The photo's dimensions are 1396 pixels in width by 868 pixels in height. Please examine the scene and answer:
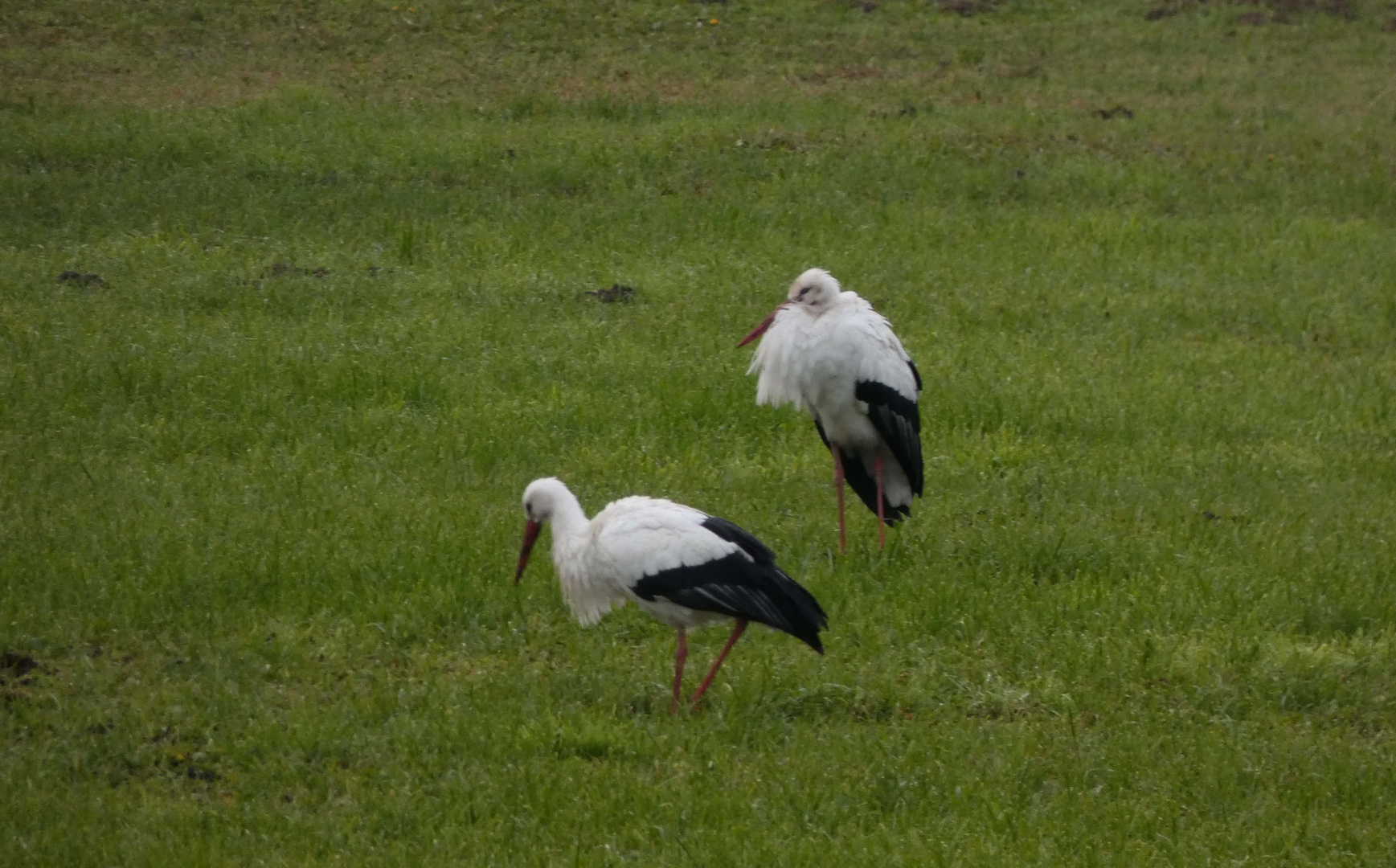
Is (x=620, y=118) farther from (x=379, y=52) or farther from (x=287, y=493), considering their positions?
(x=287, y=493)

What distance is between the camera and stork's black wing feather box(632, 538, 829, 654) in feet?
20.8

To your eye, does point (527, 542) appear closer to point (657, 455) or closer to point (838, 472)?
point (838, 472)

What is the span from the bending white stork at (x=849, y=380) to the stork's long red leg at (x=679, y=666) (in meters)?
2.00

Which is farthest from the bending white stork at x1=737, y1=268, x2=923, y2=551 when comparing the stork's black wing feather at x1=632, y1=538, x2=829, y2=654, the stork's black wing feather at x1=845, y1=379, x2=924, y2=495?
the stork's black wing feather at x1=632, y1=538, x2=829, y2=654

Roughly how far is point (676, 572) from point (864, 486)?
2742 millimetres

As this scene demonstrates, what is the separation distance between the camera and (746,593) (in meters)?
6.35

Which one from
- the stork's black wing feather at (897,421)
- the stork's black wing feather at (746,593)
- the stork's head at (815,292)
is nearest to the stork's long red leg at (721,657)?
the stork's black wing feather at (746,593)

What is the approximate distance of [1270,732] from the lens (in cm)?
645

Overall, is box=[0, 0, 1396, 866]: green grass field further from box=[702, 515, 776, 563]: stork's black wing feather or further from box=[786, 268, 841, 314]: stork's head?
box=[786, 268, 841, 314]: stork's head

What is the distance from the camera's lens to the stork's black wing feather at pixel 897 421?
855 centimetres

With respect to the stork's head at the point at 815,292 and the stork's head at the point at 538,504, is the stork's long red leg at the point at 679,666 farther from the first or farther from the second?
the stork's head at the point at 815,292

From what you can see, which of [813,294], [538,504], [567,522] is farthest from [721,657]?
[813,294]

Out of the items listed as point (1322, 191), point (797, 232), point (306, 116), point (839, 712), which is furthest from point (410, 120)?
point (839, 712)

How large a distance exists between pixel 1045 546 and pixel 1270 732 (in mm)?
1943
